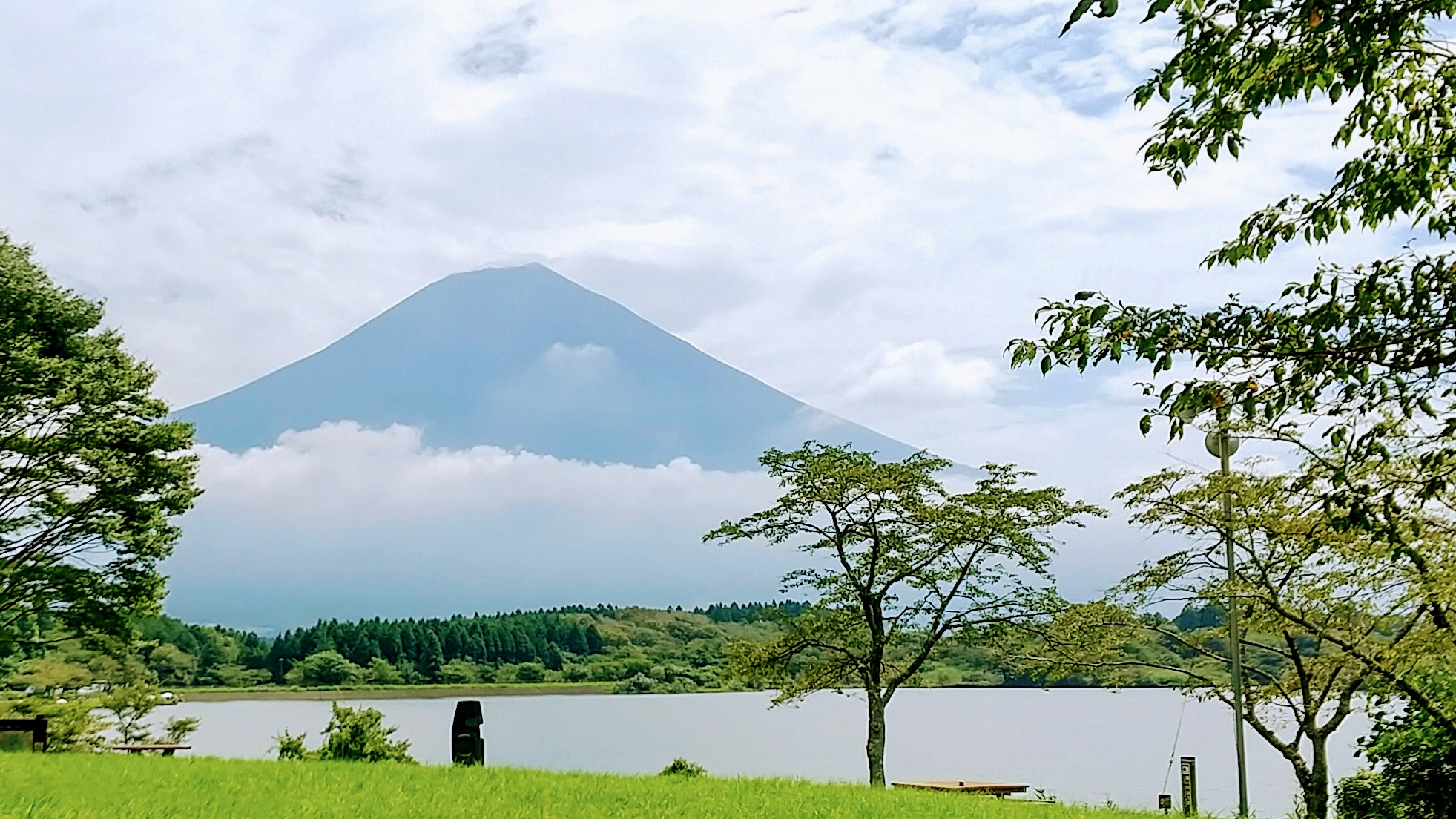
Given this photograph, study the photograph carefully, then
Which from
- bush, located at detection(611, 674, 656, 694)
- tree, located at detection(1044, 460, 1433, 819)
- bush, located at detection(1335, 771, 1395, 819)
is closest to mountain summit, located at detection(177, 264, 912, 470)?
bush, located at detection(611, 674, 656, 694)

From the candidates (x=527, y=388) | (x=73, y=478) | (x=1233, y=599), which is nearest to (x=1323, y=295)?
(x=1233, y=599)

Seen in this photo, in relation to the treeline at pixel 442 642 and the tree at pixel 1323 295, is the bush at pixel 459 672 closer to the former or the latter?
the treeline at pixel 442 642

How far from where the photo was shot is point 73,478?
20.0m

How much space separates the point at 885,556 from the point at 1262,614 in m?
7.05

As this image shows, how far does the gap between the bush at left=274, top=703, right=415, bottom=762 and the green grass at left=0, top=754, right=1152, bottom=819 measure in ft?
13.3

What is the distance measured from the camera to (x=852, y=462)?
72.4ft

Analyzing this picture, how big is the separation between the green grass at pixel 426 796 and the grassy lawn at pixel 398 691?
2936 centimetres

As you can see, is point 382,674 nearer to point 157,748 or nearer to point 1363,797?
point 157,748

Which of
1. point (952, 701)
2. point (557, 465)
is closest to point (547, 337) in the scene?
point (557, 465)

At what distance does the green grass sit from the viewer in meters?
7.43

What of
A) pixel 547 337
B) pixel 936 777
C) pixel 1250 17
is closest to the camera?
pixel 1250 17

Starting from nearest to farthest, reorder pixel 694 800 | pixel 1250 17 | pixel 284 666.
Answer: pixel 1250 17
pixel 694 800
pixel 284 666

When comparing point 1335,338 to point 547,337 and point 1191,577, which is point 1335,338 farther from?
point 547,337

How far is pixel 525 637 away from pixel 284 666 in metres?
9.41
